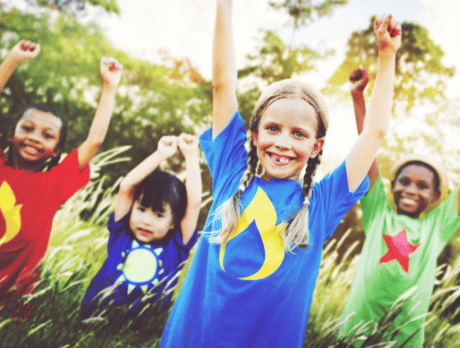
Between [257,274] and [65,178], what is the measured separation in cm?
117

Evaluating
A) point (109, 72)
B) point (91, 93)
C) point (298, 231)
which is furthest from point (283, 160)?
point (91, 93)

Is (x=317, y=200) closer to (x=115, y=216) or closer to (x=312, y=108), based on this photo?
(x=312, y=108)

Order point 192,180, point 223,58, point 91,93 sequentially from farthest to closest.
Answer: point 91,93 → point 192,180 → point 223,58

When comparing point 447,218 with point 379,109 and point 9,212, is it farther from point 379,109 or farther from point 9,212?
point 9,212

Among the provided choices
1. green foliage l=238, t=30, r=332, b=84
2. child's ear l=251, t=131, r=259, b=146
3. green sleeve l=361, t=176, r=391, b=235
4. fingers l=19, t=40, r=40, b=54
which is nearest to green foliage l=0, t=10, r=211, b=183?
green foliage l=238, t=30, r=332, b=84

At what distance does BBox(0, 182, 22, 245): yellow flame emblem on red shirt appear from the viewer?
1444mm

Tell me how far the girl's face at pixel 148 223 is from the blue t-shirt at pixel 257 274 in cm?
56

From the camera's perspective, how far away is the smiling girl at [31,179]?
1.46 metres

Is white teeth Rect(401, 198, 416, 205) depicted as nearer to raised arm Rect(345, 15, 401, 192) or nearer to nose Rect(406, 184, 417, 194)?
nose Rect(406, 184, 417, 194)

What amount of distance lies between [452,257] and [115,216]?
13.6 ft

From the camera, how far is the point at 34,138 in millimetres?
1535

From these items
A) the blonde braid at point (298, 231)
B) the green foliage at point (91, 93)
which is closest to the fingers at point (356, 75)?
the blonde braid at point (298, 231)

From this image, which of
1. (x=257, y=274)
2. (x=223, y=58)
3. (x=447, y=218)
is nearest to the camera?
(x=257, y=274)

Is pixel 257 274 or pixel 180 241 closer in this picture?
pixel 257 274
